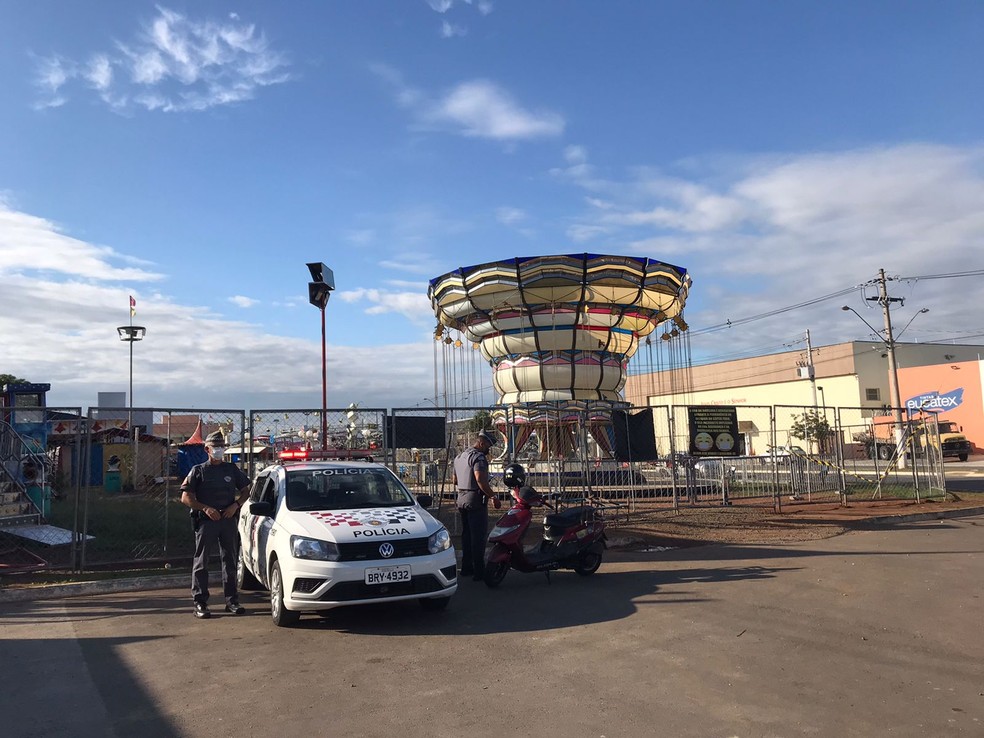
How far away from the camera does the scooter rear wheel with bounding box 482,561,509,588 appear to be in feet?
30.1

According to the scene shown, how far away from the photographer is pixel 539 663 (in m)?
5.96

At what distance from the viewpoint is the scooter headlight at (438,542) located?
737cm

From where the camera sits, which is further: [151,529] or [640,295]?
[640,295]

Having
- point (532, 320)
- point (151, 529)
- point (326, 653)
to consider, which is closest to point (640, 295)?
point (532, 320)

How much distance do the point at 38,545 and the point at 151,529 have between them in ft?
6.72

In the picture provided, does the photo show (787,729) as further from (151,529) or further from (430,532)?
(151,529)

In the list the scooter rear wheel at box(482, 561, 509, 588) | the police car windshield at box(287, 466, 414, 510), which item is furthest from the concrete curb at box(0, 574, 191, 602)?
the scooter rear wheel at box(482, 561, 509, 588)

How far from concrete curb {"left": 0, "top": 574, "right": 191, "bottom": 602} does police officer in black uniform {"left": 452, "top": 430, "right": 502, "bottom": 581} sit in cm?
369

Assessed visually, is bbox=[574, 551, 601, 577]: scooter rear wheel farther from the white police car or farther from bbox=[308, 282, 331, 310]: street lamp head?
bbox=[308, 282, 331, 310]: street lamp head

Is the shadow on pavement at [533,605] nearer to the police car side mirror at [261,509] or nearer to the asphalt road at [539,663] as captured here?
the asphalt road at [539,663]

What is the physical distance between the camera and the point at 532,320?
2566 centimetres

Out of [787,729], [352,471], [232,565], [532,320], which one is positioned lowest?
[787,729]

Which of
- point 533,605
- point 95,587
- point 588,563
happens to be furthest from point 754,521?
point 95,587

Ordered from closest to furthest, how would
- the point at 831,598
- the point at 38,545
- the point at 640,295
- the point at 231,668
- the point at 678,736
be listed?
the point at 678,736, the point at 231,668, the point at 831,598, the point at 38,545, the point at 640,295
